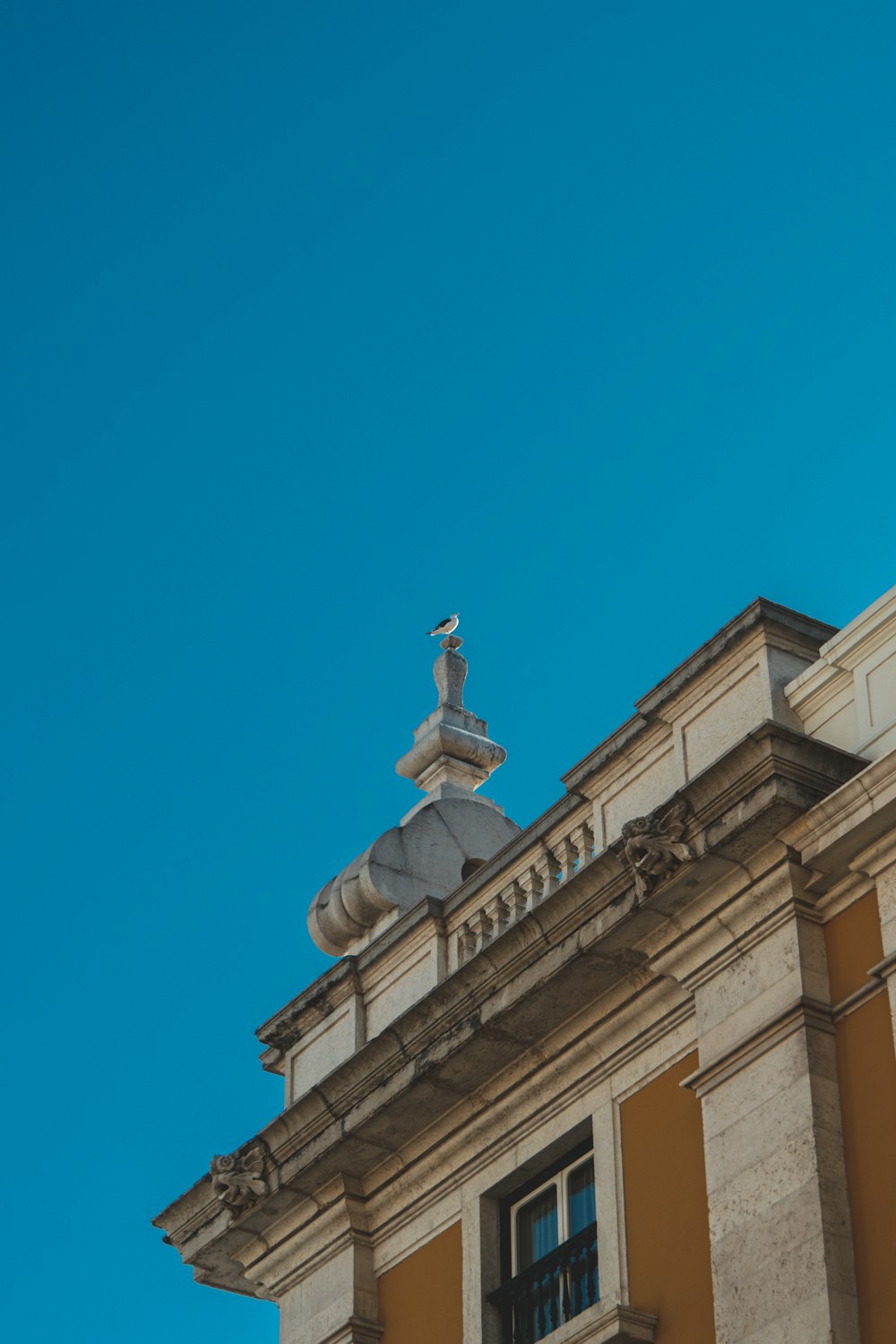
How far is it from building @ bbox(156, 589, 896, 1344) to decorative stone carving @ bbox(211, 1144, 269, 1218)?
0.08ft

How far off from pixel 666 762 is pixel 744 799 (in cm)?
160

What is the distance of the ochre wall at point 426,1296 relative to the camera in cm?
1612

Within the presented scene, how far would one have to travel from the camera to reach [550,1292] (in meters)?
15.4

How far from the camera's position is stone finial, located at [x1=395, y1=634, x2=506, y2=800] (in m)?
20.2

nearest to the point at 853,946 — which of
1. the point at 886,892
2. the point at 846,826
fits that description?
the point at 886,892

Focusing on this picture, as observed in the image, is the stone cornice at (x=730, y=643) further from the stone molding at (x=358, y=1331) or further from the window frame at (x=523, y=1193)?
the stone molding at (x=358, y=1331)

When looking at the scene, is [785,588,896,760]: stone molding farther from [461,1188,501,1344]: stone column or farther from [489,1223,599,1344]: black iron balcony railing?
[461,1188,501,1344]: stone column

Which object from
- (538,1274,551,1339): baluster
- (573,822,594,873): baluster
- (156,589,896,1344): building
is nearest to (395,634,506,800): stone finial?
(156,589,896,1344): building

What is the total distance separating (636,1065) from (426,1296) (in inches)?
96.6

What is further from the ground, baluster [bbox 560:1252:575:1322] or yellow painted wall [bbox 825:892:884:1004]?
yellow painted wall [bbox 825:892:884:1004]

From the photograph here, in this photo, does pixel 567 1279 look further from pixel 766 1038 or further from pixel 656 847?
pixel 656 847

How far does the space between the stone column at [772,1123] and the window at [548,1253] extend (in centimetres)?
146

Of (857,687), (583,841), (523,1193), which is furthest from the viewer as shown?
(583,841)

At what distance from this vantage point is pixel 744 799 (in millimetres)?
14391
